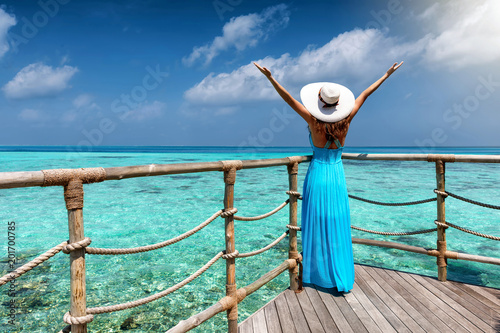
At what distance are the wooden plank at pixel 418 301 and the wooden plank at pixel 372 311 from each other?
328 millimetres

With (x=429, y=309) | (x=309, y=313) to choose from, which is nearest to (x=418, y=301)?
(x=429, y=309)

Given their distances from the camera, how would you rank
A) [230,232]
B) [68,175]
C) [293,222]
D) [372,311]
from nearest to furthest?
[68,175]
[230,232]
[372,311]
[293,222]

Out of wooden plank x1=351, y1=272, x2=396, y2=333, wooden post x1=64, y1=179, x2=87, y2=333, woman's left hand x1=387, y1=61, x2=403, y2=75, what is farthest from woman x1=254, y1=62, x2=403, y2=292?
wooden post x1=64, y1=179, x2=87, y2=333

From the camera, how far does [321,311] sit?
2525mm

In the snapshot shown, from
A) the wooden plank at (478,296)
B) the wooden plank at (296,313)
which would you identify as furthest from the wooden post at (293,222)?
the wooden plank at (478,296)

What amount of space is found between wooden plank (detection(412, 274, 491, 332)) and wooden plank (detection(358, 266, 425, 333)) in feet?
1.41

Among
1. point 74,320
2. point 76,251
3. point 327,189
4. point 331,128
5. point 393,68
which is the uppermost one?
point 393,68

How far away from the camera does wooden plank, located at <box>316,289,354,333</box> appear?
7.49 feet

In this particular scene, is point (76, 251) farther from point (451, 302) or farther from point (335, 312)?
point (451, 302)

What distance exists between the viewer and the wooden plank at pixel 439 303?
90.9 inches

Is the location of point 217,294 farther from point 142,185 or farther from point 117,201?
point 142,185

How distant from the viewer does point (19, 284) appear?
14.9 ft

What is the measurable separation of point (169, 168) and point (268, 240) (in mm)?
5665

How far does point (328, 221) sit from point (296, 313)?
30.9 inches
